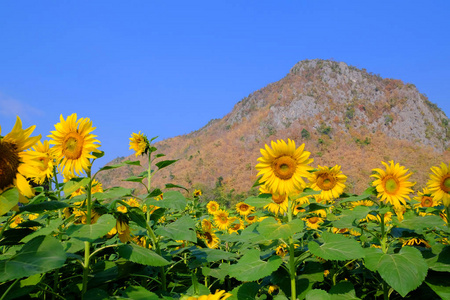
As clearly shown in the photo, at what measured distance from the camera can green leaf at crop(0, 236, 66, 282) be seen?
121cm

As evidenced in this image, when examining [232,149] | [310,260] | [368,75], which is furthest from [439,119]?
[310,260]

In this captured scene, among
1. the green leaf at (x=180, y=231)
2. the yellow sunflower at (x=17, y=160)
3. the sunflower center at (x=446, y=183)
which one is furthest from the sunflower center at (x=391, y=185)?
the yellow sunflower at (x=17, y=160)

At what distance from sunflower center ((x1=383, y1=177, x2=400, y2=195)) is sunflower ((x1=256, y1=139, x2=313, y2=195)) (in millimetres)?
698

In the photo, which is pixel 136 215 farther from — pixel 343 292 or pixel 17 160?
pixel 343 292

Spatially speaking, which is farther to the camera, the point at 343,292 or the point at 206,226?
the point at 206,226

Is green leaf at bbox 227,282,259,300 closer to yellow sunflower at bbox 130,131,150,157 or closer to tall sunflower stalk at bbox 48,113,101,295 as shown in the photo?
tall sunflower stalk at bbox 48,113,101,295

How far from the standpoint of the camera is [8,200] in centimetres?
132

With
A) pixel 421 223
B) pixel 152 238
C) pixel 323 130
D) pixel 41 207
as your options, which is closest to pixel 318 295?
pixel 421 223

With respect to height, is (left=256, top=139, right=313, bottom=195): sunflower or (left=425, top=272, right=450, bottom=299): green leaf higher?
(left=256, top=139, right=313, bottom=195): sunflower

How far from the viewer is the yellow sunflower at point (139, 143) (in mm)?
2979

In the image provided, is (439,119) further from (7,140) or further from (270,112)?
(7,140)

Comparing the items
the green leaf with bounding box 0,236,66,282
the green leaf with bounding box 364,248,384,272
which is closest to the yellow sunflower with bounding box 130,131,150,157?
the green leaf with bounding box 0,236,66,282

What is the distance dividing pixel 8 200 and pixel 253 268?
1377 millimetres

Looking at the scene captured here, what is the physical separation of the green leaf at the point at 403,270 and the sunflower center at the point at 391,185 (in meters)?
0.59
